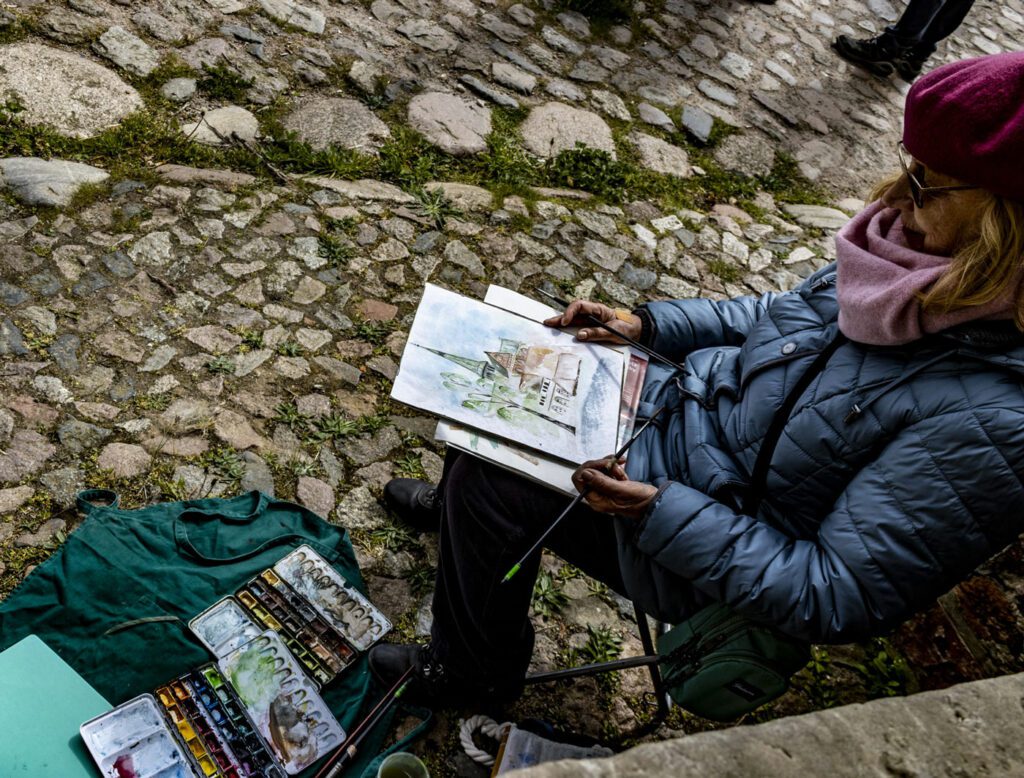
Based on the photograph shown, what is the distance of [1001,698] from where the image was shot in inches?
60.2

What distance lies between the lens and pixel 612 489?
2.07m

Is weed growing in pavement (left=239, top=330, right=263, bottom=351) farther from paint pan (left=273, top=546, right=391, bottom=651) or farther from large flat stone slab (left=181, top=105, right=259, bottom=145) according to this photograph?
large flat stone slab (left=181, top=105, right=259, bottom=145)

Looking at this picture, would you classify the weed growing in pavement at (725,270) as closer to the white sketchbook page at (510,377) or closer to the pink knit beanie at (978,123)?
the white sketchbook page at (510,377)

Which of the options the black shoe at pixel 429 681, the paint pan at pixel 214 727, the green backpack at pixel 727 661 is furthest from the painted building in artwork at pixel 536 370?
the paint pan at pixel 214 727

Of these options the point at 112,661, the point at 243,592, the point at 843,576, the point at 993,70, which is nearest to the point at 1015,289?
the point at 993,70

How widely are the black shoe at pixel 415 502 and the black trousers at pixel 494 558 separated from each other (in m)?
0.59

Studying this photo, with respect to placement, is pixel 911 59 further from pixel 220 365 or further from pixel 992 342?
pixel 220 365

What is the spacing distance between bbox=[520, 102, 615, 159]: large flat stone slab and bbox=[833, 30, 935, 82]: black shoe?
10.3 ft

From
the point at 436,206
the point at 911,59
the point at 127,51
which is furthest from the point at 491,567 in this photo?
the point at 911,59

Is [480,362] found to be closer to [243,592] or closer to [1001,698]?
[243,592]

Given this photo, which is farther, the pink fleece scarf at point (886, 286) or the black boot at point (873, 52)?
the black boot at point (873, 52)

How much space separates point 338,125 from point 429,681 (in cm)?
315

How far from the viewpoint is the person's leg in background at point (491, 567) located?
7.27ft

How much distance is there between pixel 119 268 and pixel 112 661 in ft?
5.73
